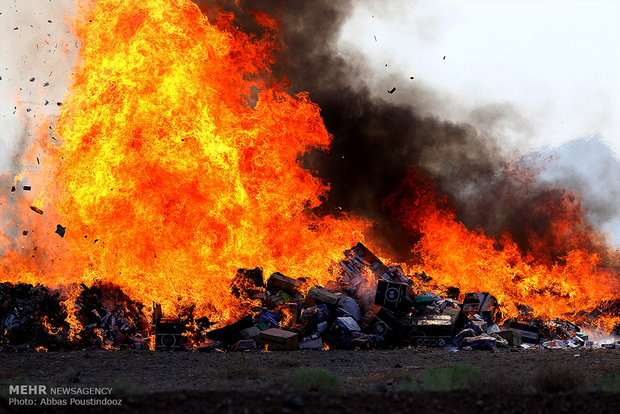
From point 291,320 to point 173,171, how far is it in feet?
16.9

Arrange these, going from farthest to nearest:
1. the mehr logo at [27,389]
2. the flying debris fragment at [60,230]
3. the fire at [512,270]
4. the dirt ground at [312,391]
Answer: the fire at [512,270] < the flying debris fragment at [60,230] < the mehr logo at [27,389] < the dirt ground at [312,391]

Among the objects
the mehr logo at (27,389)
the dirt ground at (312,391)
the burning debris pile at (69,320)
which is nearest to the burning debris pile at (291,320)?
the burning debris pile at (69,320)

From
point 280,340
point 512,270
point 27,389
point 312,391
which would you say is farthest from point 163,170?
point 512,270

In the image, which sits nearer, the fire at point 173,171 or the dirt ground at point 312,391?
the dirt ground at point 312,391

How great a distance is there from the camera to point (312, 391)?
777 cm

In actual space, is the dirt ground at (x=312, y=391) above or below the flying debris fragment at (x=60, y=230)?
below

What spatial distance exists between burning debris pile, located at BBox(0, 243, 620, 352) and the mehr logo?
5740 mm

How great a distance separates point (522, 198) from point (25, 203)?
17.8 metres

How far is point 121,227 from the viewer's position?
53.6 feet

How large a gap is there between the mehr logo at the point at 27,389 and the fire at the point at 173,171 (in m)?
6.14

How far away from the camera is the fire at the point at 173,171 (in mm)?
16266

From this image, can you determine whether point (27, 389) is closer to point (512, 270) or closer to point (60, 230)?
point (60, 230)

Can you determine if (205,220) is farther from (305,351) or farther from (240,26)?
(240,26)

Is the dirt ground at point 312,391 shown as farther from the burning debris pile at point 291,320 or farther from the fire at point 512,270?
the fire at point 512,270
